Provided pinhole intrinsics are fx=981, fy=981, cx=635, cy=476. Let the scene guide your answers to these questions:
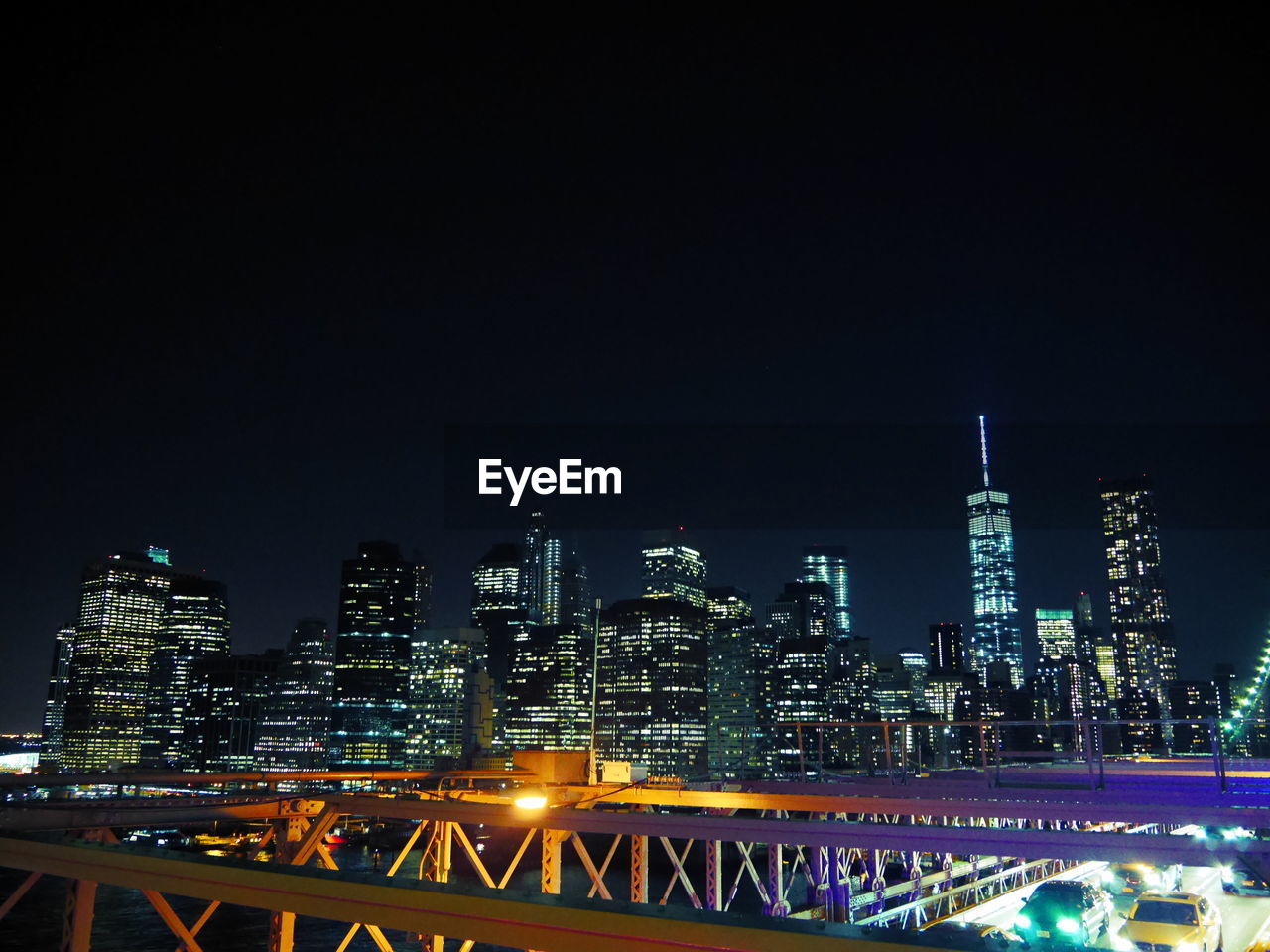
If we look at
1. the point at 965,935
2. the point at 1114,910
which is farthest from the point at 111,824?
the point at 1114,910

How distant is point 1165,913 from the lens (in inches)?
686

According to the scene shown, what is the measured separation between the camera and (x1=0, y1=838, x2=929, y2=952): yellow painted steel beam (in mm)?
3131

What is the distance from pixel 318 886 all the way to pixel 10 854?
2045 millimetres

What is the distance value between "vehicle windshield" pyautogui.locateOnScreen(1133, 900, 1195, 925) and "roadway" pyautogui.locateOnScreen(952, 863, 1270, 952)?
614 mm

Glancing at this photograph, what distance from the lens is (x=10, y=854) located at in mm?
4770

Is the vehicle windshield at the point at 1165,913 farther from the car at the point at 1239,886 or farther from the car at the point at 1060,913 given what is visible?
the car at the point at 1239,886

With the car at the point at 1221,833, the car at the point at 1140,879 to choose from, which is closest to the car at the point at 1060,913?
the car at the point at 1221,833

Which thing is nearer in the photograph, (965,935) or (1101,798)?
(965,935)

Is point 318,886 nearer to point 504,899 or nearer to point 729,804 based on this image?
point 504,899

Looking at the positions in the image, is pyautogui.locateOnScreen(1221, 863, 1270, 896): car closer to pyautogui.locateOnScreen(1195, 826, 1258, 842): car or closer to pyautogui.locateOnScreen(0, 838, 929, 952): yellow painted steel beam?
pyautogui.locateOnScreen(1195, 826, 1258, 842): car

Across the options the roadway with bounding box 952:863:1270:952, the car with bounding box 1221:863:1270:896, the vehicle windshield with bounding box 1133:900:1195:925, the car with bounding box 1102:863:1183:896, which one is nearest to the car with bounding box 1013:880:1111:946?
the roadway with bounding box 952:863:1270:952

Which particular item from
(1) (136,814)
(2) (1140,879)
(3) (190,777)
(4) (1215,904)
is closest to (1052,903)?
(4) (1215,904)

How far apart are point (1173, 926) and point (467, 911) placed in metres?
17.9

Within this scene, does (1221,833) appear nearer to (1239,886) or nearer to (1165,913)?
(1239,886)
